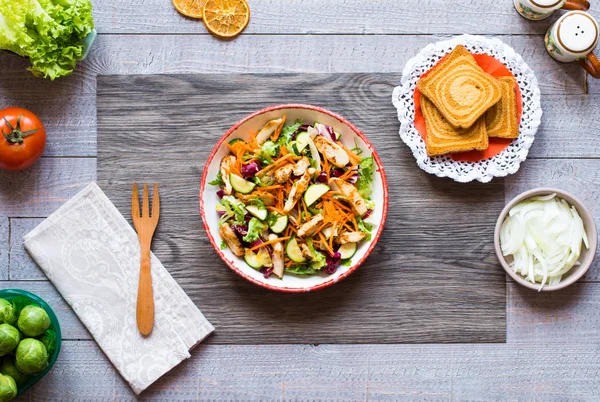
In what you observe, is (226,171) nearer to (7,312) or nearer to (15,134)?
(15,134)

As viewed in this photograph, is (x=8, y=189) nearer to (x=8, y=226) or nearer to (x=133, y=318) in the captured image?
(x=8, y=226)

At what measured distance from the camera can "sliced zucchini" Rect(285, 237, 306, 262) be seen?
91.1 inches

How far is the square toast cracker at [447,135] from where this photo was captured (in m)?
2.39

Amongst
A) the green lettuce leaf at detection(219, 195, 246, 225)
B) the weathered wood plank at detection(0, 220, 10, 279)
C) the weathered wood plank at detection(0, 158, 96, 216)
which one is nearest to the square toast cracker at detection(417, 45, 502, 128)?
the green lettuce leaf at detection(219, 195, 246, 225)

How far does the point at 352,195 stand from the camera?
2314 millimetres

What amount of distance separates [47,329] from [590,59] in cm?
230

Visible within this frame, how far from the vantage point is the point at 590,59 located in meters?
2.44

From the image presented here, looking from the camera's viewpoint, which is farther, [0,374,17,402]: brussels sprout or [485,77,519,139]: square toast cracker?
[485,77,519,139]: square toast cracker

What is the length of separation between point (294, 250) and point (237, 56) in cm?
82

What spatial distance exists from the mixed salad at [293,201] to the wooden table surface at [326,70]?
0.37m

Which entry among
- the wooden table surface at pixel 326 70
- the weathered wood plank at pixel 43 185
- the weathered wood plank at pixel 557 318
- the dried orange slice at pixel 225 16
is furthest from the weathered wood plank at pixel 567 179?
the weathered wood plank at pixel 43 185

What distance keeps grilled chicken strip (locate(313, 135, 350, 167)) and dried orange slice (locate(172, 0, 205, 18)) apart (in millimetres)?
728

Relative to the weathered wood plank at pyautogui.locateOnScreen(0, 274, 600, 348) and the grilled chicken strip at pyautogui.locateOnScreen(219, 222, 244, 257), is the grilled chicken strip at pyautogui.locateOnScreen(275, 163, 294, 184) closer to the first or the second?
the grilled chicken strip at pyautogui.locateOnScreen(219, 222, 244, 257)

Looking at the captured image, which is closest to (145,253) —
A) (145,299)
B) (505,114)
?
(145,299)
